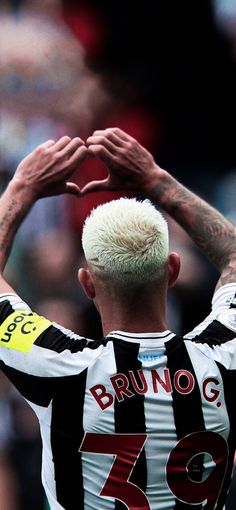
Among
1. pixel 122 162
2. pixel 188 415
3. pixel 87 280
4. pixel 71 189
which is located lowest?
pixel 188 415

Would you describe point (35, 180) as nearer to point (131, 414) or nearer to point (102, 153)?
point (102, 153)

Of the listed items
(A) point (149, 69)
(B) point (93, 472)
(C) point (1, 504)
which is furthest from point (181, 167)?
(B) point (93, 472)

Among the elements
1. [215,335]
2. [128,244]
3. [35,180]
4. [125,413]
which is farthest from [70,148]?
[125,413]

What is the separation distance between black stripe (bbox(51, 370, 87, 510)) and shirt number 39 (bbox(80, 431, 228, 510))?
34mm

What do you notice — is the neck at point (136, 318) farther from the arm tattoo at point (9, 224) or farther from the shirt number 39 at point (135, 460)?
the arm tattoo at point (9, 224)

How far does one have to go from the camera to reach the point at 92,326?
16.5 feet

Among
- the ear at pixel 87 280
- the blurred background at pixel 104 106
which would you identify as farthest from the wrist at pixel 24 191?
the blurred background at pixel 104 106

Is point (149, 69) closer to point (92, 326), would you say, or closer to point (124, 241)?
point (92, 326)

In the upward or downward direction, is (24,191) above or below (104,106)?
above

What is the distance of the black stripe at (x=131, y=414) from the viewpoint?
2.08 meters

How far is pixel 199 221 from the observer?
2.53 meters

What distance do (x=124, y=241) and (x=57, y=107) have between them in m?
3.22

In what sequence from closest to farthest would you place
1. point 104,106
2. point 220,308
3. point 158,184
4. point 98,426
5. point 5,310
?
point 98,426 < point 5,310 < point 220,308 < point 158,184 < point 104,106

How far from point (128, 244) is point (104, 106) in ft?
10.6
